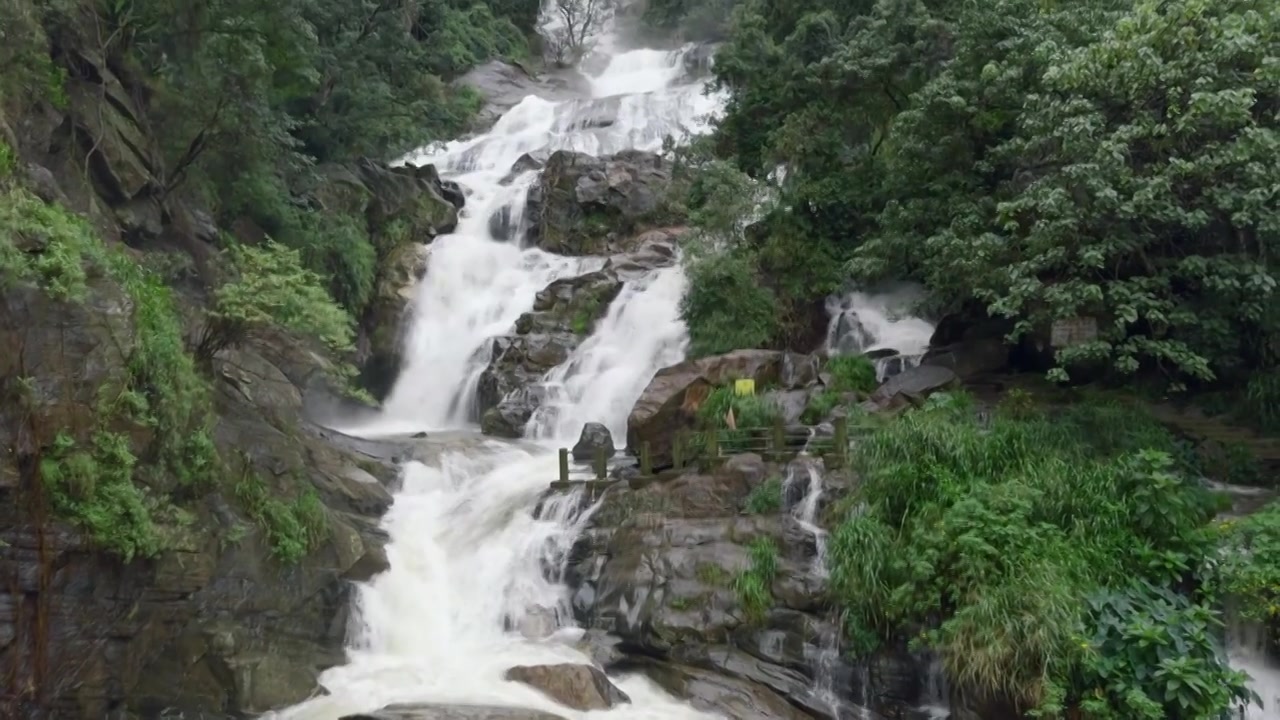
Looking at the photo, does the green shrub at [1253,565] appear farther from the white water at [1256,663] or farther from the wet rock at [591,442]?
the wet rock at [591,442]

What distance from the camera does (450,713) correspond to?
34.4ft

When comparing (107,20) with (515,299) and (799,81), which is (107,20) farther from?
(799,81)

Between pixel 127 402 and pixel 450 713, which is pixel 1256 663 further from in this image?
pixel 127 402

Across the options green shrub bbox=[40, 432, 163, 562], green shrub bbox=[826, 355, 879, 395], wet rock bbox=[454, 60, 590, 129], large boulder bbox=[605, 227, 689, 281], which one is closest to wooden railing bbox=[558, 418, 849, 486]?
green shrub bbox=[826, 355, 879, 395]

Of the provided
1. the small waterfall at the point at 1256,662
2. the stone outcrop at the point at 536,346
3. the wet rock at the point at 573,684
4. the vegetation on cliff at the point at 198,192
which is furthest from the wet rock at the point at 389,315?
the small waterfall at the point at 1256,662

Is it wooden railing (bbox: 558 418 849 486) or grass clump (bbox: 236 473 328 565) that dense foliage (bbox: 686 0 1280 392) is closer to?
wooden railing (bbox: 558 418 849 486)

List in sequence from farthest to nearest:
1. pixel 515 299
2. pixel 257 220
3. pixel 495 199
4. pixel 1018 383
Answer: pixel 495 199
pixel 515 299
pixel 257 220
pixel 1018 383

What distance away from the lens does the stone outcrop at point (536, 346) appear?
2148cm

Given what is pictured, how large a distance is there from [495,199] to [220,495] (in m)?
20.9

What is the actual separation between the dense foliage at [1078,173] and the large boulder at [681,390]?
7.81 feet

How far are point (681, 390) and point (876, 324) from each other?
576 cm

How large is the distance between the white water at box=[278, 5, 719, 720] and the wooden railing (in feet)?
4.04

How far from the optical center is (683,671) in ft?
39.4

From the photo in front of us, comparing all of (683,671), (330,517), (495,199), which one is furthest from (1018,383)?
(495,199)
